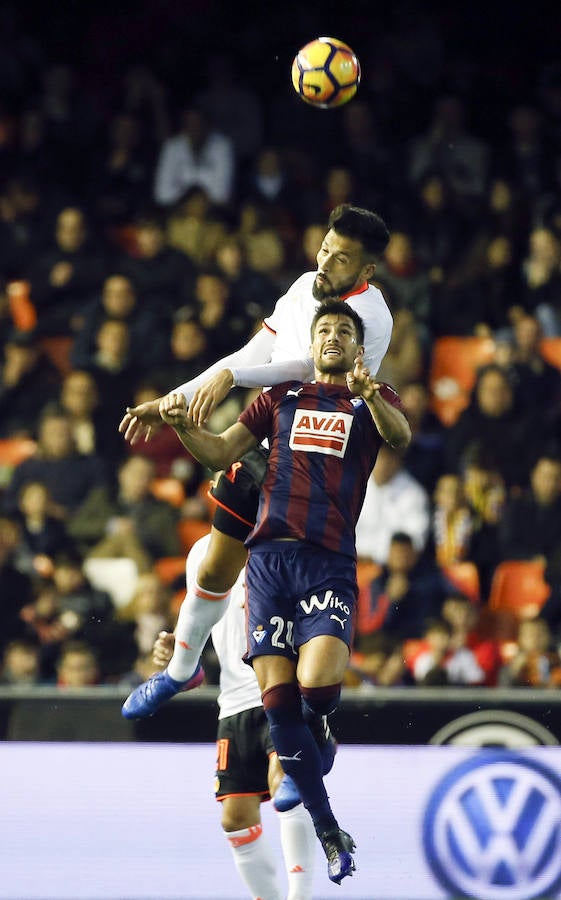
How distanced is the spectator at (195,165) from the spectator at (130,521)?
→ 2428mm

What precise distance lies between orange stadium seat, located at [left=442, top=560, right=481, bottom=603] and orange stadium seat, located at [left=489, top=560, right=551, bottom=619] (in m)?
0.10

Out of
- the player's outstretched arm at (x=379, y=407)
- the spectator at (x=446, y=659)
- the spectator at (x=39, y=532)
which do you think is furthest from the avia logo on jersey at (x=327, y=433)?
the spectator at (x=39, y=532)

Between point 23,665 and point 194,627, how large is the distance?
7.50 ft

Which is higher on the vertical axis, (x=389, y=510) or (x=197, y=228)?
(x=197, y=228)

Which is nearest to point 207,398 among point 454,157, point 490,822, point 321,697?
point 321,697

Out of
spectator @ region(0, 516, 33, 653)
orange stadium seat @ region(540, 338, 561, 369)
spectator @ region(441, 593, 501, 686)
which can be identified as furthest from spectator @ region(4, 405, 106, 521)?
orange stadium seat @ region(540, 338, 561, 369)

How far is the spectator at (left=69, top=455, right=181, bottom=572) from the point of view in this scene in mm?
8945

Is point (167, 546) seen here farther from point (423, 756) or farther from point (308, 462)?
point (308, 462)

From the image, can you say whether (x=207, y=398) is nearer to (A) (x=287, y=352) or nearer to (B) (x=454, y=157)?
(A) (x=287, y=352)

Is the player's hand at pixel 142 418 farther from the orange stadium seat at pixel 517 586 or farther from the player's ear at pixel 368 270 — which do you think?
the orange stadium seat at pixel 517 586

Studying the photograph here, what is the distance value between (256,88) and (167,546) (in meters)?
4.08

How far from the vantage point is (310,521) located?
5.48 meters

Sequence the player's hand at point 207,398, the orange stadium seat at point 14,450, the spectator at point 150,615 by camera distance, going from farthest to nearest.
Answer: the orange stadium seat at point 14,450 → the spectator at point 150,615 → the player's hand at point 207,398

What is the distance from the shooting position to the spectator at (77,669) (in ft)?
25.9
